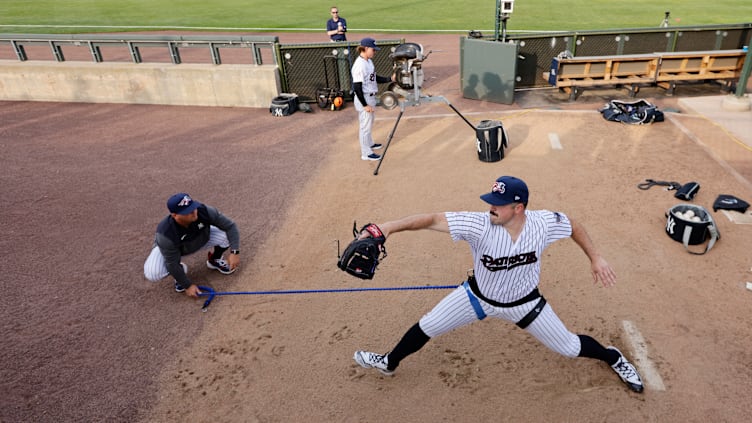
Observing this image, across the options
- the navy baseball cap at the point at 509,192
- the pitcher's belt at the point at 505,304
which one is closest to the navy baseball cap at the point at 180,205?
the pitcher's belt at the point at 505,304

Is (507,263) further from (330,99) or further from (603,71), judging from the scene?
(603,71)

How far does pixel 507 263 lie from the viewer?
3.79 meters

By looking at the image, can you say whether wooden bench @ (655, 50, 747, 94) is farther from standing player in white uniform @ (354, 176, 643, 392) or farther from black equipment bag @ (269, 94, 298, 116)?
standing player in white uniform @ (354, 176, 643, 392)

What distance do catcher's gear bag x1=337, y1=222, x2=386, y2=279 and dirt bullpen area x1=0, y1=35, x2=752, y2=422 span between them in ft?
4.69

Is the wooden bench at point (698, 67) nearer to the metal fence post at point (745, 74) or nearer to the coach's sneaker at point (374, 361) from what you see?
the metal fence post at point (745, 74)

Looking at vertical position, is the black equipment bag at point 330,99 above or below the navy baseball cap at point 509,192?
below

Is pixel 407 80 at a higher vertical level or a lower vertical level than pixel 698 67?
higher

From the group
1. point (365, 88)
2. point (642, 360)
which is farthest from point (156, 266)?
point (642, 360)

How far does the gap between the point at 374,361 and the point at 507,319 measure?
1.38 m

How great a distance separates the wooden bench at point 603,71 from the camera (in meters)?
12.4

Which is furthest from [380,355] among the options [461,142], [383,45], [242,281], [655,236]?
[383,45]

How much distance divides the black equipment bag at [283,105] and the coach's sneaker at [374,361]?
8.97 m

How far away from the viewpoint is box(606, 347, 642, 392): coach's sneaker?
4379 mm

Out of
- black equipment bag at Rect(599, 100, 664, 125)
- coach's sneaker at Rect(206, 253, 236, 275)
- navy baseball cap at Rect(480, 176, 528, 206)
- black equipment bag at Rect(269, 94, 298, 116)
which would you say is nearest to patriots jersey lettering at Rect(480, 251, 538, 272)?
navy baseball cap at Rect(480, 176, 528, 206)
